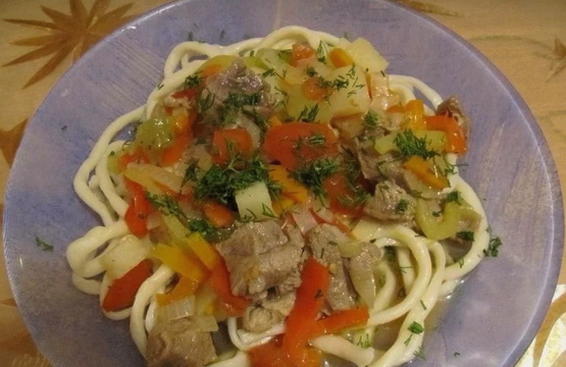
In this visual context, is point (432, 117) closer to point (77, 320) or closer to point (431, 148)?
point (431, 148)

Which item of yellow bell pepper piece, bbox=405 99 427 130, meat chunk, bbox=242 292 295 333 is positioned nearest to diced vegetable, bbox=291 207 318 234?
meat chunk, bbox=242 292 295 333

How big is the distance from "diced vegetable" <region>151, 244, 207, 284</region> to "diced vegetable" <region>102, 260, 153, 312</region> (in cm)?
26

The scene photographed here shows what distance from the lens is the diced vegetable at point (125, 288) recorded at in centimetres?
282

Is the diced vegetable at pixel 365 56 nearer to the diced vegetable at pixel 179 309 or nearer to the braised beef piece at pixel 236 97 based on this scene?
the braised beef piece at pixel 236 97

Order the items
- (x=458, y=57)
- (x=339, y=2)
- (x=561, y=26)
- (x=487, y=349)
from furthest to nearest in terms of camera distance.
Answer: (x=561, y=26), (x=339, y=2), (x=458, y=57), (x=487, y=349)

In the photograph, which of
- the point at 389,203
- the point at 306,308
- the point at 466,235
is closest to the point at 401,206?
the point at 389,203

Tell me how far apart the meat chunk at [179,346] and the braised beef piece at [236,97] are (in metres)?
1.11

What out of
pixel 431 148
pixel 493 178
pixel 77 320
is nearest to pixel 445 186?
pixel 431 148

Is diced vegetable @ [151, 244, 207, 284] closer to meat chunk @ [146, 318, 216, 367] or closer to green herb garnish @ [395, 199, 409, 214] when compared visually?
meat chunk @ [146, 318, 216, 367]

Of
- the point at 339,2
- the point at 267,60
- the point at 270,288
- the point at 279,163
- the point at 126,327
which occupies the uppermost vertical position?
the point at 339,2

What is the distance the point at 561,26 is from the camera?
4.06 m

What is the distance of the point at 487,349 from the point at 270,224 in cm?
121

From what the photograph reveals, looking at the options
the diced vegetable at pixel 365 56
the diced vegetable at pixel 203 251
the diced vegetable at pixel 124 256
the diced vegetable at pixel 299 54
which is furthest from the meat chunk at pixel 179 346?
the diced vegetable at pixel 365 56

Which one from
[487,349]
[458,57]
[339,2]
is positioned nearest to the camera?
[487,349]
